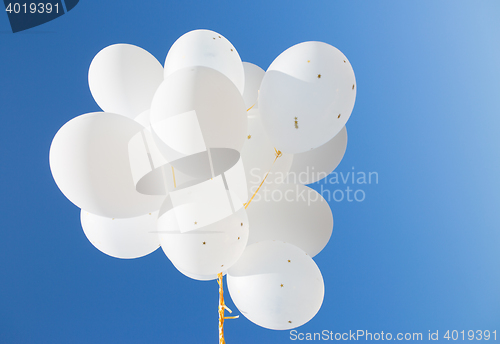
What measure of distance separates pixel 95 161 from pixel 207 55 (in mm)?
315

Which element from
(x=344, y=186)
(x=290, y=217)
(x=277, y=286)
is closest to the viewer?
(x=277, y=286)

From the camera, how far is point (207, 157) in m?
0.53

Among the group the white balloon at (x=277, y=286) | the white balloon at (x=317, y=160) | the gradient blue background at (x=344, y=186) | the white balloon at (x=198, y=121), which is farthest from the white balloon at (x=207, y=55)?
the gradient blue background at (x=344, y=186)

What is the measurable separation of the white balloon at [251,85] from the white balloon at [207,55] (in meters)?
0.08

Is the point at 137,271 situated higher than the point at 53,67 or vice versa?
the point at 53,67

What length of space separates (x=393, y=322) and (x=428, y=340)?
162 millimetres

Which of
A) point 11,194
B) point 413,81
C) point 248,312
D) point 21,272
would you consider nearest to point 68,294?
point 21,272

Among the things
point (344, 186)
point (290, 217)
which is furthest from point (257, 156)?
point (344, 186)

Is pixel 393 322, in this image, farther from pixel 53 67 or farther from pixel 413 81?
pixel 53 67

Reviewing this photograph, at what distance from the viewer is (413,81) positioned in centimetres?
128

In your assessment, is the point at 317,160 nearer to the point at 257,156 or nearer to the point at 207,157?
the point at 257,156

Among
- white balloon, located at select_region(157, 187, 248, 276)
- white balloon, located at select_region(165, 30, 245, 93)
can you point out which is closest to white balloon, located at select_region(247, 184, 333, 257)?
white balloon, located at select_region(157, 187, 248, 276)

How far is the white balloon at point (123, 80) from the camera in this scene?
72 centimetres

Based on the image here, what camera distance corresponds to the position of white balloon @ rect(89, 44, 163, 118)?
72cm
